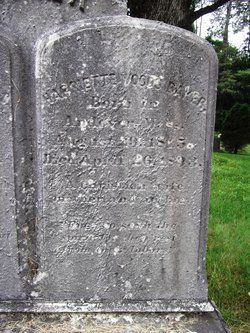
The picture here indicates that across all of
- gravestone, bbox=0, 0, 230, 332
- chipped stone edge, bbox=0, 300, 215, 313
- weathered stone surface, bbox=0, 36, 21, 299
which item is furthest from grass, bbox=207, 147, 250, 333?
weathered stone surface, bbox=0, 36, 21, 299

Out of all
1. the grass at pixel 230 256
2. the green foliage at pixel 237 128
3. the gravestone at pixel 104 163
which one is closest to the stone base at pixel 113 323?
the gravestone at pixel 104 163

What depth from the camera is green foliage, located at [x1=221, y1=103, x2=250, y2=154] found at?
750 inches

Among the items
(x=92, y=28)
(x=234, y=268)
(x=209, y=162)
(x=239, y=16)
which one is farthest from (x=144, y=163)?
(x=239, y=16)

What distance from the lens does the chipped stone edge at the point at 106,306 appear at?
7.64 feet

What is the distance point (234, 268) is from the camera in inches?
154

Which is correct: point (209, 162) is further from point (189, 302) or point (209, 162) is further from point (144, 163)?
point (189, 302)

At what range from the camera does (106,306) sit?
238 centimetres

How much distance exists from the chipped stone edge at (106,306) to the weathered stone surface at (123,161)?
0.03 m

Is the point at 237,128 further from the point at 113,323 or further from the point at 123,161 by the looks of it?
the point at 113,323

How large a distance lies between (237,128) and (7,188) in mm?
18060

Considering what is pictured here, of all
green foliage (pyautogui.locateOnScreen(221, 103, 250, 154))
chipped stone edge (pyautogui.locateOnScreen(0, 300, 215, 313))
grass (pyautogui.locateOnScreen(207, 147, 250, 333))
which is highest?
green foliage (pyautogui.locateOnScreen(221, 103, 250, 154))

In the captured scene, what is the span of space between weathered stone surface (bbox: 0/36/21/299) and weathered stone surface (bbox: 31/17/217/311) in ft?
0.49

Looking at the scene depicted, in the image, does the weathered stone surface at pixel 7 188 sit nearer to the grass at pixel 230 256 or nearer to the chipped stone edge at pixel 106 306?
the chipped stone edge at pixel 106 306

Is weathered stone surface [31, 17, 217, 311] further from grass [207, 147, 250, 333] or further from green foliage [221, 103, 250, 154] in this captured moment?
green foliage [221, 103, 250, 154]
